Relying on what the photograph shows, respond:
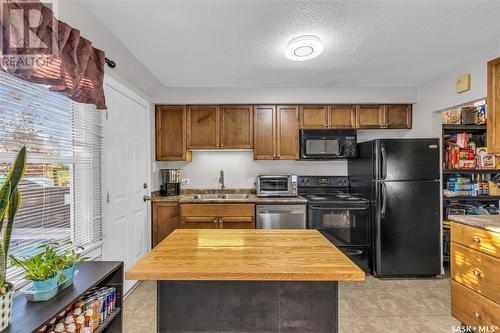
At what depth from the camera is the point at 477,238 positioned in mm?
1799

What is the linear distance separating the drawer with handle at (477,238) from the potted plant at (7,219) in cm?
271

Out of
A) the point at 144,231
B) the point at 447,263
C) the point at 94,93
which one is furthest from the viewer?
the point at 447,263

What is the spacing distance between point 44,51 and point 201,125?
7.11 ft

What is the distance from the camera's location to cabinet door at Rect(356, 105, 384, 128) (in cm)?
340

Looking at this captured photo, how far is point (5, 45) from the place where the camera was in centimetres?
113

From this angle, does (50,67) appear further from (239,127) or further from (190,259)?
(239,127)

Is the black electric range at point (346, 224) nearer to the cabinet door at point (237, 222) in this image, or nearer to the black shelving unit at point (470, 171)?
the cabinet door at point (237, 222)

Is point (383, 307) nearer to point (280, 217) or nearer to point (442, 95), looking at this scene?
point (280, 217)

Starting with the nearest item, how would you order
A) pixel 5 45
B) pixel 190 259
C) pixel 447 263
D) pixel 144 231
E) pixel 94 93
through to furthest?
pixel 5 45
pixel 190 259
pixel 94 93
pixel 144 231
pixel 447 263

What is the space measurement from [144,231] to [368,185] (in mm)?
2874

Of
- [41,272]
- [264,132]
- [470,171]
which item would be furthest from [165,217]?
[470,171]

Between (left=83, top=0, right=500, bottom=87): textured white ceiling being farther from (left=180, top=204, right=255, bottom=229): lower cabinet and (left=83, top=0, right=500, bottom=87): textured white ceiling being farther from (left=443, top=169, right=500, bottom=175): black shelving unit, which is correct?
(left=180, top=204, right=255, bottom=229): lower cabinet

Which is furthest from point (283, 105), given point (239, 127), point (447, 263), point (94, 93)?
point (447, 263)

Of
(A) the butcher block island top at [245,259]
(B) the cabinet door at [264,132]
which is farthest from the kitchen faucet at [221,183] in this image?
(A) the butcher block island top at [245,259]
